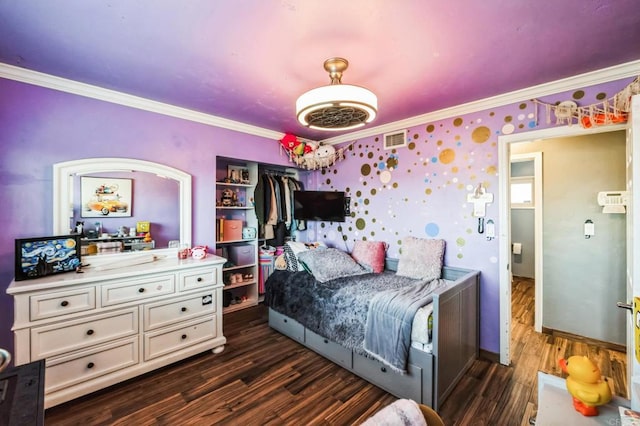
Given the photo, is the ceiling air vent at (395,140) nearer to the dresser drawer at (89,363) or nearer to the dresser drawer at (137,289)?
the dresser drawer at (137,289)

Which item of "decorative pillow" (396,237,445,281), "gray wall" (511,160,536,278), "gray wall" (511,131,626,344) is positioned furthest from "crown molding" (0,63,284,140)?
"gray wall" (511,160,536,278)

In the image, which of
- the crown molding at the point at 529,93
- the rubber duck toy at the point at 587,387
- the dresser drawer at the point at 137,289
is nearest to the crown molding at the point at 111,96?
the dresser drawer at the point at 137,289

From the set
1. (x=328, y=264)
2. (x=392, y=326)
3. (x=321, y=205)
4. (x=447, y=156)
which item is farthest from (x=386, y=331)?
(x=321, y=205)

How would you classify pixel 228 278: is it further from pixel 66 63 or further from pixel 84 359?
pixel 66 63

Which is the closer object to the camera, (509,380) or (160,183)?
(509,380)

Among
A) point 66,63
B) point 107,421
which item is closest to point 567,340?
point 107,421

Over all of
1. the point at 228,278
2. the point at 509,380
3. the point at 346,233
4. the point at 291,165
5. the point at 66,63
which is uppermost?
the point at 66,63

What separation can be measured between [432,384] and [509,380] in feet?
2.85

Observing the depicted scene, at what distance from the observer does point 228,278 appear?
11.6 feet

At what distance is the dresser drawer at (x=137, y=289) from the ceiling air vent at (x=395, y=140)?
2612mm

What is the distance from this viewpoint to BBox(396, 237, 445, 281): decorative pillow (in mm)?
2639

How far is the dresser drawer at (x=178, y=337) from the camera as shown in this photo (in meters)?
2.16

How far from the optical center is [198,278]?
2420mm

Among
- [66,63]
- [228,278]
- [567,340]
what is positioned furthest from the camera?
Answer: [228,278]
